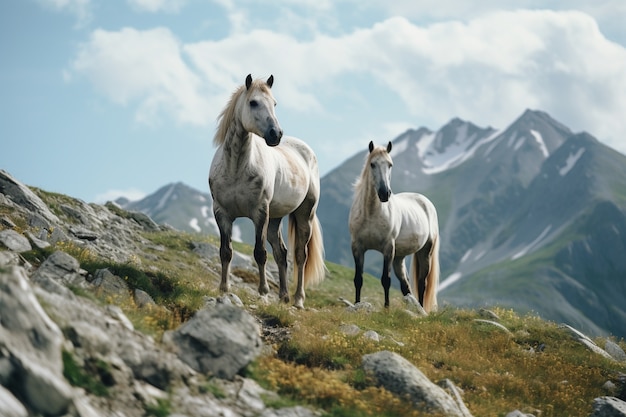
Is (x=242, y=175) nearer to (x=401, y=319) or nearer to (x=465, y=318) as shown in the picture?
(x=401, y=319)

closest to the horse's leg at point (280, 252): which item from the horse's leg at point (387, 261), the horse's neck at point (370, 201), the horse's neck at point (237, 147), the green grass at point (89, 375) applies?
the horse's neck at point (370, 201)

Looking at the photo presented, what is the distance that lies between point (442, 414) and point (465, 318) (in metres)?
8.81

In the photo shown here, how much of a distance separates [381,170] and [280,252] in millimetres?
3919

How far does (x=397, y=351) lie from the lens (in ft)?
45.0

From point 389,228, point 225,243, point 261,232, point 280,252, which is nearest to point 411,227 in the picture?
point 389,228

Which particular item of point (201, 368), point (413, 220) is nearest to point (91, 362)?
point (201, 368)

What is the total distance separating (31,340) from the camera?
25.7 ft

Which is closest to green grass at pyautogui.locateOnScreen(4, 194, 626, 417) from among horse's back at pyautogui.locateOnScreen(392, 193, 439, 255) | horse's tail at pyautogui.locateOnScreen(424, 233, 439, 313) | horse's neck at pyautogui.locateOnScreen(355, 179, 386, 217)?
horse's neck at pyautogui.locateOnScreen(355, 179, 386, 217)

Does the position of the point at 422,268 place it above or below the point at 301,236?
above

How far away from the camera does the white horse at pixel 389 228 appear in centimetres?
2053

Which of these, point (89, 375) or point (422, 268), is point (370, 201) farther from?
point (89, 375)

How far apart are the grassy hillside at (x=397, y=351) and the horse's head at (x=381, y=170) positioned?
10.6 ft

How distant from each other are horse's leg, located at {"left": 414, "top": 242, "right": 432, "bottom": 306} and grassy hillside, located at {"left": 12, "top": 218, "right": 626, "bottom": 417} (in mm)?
4302

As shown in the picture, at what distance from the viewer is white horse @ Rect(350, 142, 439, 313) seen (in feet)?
67.4
